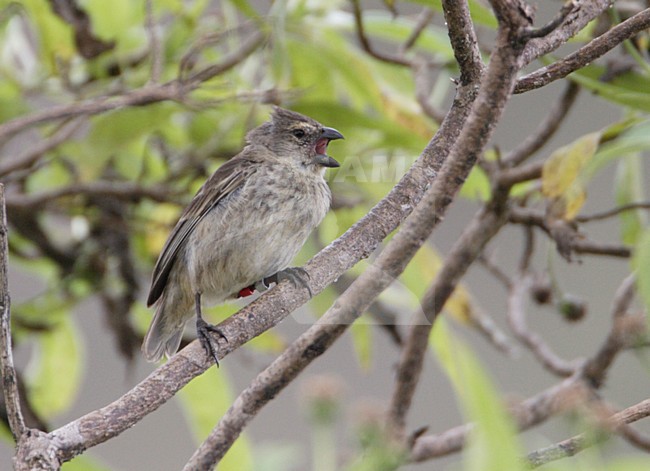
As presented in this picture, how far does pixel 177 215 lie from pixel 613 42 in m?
1.79

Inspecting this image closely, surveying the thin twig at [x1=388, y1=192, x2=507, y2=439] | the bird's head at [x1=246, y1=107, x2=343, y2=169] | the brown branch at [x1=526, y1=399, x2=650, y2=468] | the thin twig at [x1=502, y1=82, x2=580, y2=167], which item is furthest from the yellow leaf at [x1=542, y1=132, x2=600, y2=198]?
the brown branch at [x1=526, y1=399, x2=650, y2=468]

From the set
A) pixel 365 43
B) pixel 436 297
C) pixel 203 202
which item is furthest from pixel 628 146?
pixel 203 202

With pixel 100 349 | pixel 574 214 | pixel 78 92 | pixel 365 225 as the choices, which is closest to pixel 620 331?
pixel 574 214

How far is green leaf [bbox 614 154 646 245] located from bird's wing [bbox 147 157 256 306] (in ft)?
3.24

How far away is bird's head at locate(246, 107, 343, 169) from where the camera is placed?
252 centimetres

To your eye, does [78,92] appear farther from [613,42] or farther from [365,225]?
[613,42]

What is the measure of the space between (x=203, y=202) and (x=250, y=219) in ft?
0.43

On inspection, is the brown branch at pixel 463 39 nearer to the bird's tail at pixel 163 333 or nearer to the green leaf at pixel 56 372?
the bird's tail at pixel 163 333

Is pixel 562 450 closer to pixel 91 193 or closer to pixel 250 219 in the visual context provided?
pixel 250 219

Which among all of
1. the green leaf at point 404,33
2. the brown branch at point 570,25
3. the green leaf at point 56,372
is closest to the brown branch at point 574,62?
the brown branch at point 570,25

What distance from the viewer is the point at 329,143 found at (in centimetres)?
267

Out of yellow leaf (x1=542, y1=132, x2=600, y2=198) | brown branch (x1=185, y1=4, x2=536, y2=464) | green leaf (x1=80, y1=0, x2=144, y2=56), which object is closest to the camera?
brown branch (x1=185, y1=4, x2=536, y2=464)

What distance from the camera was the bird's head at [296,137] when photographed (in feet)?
8.25

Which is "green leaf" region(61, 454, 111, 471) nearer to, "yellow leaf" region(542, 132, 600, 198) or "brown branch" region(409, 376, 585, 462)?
"brown branch" region(409, 376, 585, 462)
